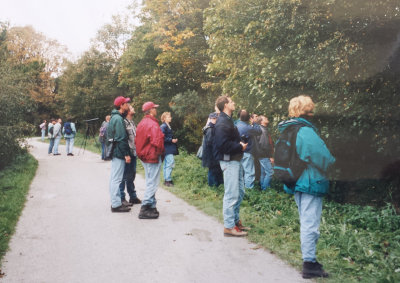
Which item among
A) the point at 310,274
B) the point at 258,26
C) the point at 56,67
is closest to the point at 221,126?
the point at 310,274

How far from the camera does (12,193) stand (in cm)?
855

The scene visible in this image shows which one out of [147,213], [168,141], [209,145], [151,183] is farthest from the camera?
[168,141]

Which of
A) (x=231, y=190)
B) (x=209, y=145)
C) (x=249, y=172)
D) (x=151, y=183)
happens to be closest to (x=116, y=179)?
(x=151, y=183)

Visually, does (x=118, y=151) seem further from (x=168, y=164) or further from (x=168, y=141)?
(x=168, y=164)

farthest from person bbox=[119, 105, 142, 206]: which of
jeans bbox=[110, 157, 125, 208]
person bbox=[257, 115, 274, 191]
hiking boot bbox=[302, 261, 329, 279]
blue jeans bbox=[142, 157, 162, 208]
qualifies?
hiking boot bbox=[302, 261, 329, 279]

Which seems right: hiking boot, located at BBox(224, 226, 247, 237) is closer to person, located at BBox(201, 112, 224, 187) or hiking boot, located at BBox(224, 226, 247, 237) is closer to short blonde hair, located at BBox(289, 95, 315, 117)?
short blonde hair, located at BBox(289, 95, 315, 117)

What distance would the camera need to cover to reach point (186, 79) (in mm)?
22516

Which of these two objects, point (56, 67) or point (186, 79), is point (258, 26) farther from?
point (56, 67)

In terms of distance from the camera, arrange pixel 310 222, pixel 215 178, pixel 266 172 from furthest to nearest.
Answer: pixel 215 178
pixel 266 172
pixel 310 222

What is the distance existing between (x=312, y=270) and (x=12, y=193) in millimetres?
7227

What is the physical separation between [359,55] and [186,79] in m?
16.1

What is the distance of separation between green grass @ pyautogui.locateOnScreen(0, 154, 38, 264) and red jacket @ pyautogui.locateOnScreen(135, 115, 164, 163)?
2.46 meters

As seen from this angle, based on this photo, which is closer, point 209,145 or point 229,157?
point 229,157

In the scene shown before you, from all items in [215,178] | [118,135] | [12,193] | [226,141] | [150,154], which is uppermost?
[226,141]
